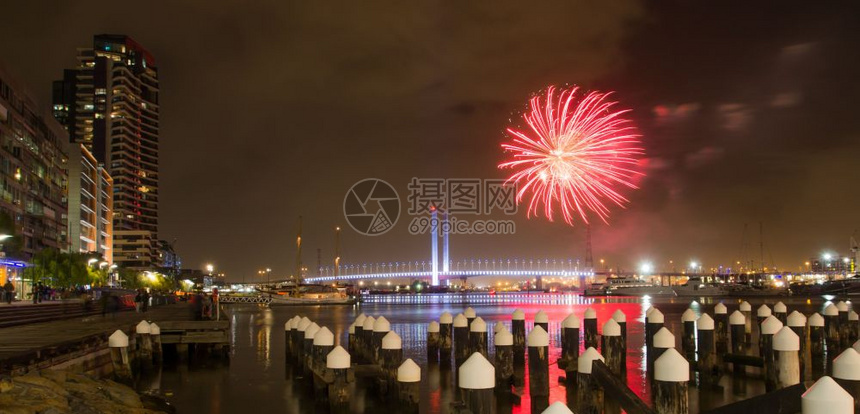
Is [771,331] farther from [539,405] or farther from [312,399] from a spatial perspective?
[312,399]

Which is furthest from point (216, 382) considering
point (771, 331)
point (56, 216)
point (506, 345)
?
point (56, 216)

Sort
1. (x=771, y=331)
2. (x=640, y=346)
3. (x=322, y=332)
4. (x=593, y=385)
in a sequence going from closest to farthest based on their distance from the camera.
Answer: (x=593, y=385), (x=322, y=332), (x=771, y=331), (x=640, y=346)

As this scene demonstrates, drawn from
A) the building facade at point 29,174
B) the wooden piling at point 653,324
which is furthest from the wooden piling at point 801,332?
the building facade at point 29,174

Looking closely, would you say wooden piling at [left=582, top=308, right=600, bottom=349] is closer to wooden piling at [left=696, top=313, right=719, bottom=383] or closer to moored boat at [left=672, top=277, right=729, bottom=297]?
wooden piling at [left=696, top=313, right=719, bottom=383]

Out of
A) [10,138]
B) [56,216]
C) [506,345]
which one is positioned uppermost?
[10,138]

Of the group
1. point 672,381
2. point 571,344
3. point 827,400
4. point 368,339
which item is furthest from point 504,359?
point 827,400

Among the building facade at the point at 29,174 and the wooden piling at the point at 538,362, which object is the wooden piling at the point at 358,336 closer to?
the wooden piling at the point at 538,362

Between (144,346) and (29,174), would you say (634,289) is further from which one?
(144,346)
